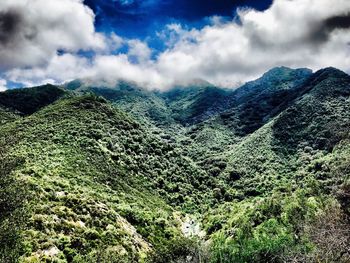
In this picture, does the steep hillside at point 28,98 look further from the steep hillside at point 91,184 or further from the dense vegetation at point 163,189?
the steep hillside at point 91,184

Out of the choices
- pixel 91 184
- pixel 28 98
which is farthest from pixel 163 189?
pixel 28 98

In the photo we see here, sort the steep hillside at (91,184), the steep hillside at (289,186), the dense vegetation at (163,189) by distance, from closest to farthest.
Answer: the steep hillside at (289,186), the dense vegetation at (163,189), the steep hillside at (91,184)

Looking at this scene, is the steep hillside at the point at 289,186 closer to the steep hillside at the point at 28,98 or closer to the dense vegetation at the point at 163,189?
the dense vegetation at the point at 163,189

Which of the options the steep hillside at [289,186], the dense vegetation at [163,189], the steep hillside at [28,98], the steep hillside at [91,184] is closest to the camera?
the steep hillside at [289,186]

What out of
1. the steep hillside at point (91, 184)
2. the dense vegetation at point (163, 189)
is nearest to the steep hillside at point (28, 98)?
the dense vegetation at point (163, 189)

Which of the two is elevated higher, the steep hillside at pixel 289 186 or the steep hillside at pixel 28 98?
the steep hillside at pixel 28 98

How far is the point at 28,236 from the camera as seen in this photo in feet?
165

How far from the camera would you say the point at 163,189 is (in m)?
123

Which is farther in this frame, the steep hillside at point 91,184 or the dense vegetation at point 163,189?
the steep hillside at point 91,184

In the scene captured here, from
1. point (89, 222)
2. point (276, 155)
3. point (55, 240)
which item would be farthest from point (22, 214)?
point (276, 155)

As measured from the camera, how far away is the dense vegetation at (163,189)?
2770 cm

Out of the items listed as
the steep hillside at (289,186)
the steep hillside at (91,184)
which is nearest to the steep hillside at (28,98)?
the steep hillside at (91,184)

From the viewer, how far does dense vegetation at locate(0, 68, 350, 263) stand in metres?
27.7

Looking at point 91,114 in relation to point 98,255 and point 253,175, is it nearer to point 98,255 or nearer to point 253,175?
point 253,175
